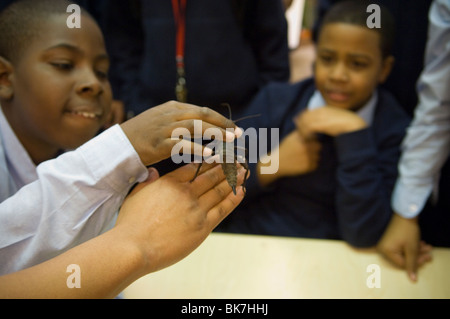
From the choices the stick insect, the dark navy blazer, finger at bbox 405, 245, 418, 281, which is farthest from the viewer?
the dark navy blazer

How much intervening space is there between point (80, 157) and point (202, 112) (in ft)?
0.70

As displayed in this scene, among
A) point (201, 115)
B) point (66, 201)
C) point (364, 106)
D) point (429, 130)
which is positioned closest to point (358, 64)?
point (364, 106)

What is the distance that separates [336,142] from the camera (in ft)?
3.40

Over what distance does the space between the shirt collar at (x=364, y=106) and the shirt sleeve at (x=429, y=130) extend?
5.0 inches

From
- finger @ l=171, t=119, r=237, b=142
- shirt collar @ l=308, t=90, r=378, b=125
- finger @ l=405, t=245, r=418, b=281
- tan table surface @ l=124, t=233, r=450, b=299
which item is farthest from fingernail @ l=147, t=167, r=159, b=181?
finger @ l=405, t=245, r=418, b=281

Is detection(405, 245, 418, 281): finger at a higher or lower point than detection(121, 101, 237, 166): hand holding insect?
lower

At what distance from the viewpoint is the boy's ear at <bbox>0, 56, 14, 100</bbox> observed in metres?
0.71

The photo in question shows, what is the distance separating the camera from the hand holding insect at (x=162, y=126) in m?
0.55

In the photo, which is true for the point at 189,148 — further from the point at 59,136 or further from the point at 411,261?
the point at 411,261

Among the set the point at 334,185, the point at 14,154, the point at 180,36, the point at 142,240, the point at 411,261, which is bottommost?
the point at 411,261

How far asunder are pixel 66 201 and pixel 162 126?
0.68 feet

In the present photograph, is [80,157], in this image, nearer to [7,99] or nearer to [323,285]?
[7,99]

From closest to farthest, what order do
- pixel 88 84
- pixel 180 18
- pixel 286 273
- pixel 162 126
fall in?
pixel 162 126
pixel 88 84
pixel 180 18
pixel 286 273

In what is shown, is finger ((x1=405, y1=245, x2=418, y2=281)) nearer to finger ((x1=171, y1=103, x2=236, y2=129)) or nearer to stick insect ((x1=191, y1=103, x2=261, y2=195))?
stick insect ((x1=191, y1=103, x2=261, y2=195))
